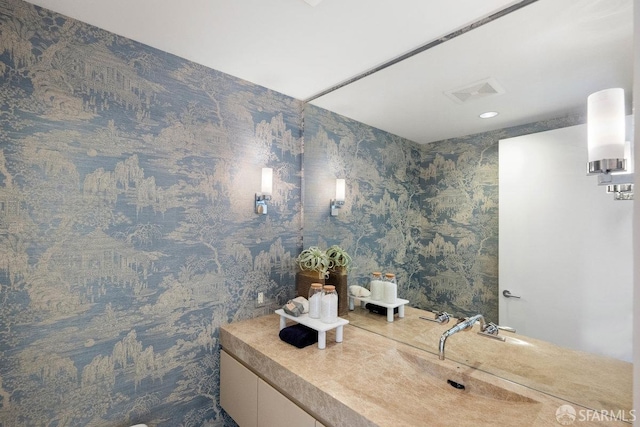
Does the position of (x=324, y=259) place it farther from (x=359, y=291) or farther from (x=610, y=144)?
(x=610, y=144)

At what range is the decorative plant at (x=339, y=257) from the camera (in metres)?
1.93

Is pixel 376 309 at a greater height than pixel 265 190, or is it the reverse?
pixel 265 190

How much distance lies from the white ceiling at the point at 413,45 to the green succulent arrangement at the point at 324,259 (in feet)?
2.85

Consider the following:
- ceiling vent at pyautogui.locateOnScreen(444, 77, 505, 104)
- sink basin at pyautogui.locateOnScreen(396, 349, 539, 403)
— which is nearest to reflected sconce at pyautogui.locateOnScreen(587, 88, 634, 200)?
ceiling vent at pyautogui.locateOnScreen(444, 77, 505, 104)

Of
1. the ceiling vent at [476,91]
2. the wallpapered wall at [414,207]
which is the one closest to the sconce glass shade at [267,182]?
the wallpapered wall at [414,207]

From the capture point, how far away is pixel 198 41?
1537 millimetres

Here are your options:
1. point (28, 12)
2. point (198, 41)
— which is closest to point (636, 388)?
point (198, 41)

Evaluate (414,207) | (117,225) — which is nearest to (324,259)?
(414,207)

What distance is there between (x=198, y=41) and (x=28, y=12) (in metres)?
0.69

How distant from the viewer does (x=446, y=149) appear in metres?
1.42

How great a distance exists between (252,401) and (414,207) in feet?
4.37

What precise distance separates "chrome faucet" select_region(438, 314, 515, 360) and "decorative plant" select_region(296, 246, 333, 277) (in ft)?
2.70

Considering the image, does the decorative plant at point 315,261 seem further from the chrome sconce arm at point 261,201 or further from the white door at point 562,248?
the white door at point 562,248

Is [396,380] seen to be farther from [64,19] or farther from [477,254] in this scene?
[64,19]
